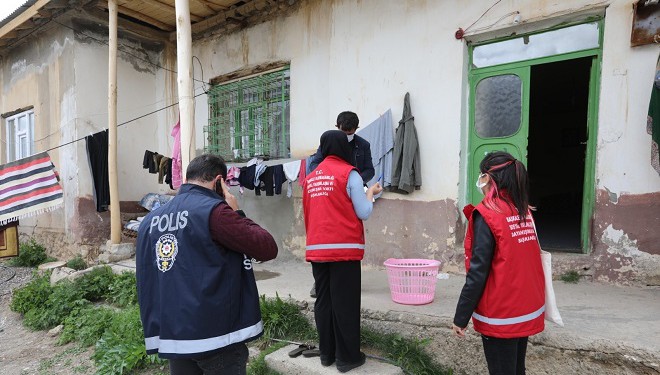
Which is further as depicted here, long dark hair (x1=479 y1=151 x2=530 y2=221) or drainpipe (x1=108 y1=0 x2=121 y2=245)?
drainpipe (x1=108 y1=0 x2=121 y2=245)

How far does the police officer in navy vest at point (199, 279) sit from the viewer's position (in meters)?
1.76

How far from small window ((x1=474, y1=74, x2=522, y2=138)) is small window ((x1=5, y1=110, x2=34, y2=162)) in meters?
8.61

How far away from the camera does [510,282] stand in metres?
1.86

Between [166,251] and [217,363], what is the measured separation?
1.91 ft

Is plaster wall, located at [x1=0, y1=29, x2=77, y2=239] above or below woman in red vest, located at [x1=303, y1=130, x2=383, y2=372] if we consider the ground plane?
above

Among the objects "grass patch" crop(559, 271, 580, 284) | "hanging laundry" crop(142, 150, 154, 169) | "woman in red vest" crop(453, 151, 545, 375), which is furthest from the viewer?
"hanging laundry" crop(142, 150, 154, 169)

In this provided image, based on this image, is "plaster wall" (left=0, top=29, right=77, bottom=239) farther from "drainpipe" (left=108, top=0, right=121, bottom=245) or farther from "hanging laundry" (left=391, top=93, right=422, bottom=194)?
"hanging laundry" (left=391, top=93, right=422, bottom=194)

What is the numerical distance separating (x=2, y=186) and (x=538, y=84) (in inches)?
380

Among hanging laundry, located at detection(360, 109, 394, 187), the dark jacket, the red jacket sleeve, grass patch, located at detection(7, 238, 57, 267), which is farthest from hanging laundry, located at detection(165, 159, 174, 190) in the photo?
the red jacket sleeve

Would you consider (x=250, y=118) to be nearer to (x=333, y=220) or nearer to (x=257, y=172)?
(x=257, y=172)

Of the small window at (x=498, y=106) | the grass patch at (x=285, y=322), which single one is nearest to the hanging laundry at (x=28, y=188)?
the grass patch at (x=285, y=322)

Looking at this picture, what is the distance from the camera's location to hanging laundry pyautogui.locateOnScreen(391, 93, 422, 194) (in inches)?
172

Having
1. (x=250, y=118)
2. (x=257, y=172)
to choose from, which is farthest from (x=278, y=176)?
(x=250, y=118)

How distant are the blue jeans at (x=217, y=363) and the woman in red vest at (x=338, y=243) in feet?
2.47
